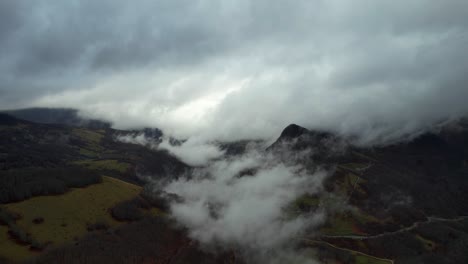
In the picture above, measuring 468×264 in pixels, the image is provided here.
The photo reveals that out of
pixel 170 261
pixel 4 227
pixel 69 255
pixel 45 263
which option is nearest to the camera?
pixel 45 263

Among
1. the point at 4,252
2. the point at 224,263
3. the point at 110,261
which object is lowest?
the point at 224,263

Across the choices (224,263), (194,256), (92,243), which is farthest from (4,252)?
(224,263)

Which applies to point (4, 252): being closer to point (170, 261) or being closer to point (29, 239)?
point (29, 239)

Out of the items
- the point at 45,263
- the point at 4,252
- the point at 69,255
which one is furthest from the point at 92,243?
the point at 4,252

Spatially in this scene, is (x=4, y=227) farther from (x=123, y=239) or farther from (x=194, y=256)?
(x=194, y=256)

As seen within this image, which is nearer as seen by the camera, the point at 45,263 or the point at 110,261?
the point at 45,263

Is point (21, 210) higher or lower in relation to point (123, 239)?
higher

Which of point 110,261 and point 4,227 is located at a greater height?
point 4,227

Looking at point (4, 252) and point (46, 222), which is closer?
point (4, 252)

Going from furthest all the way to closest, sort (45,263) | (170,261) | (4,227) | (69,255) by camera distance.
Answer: (170,261), (4,227), (69,255), (45,263)
